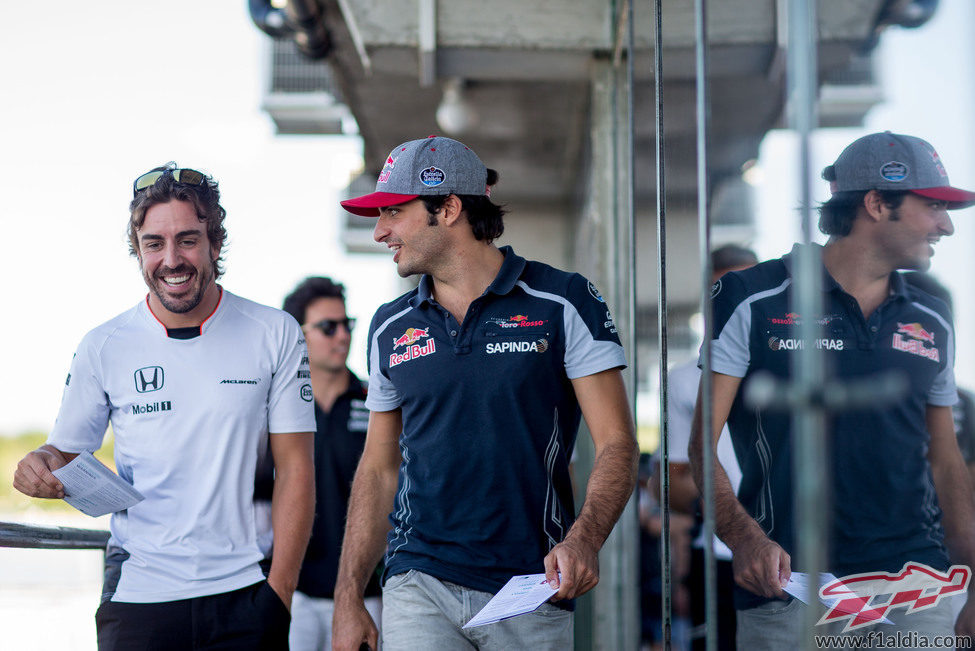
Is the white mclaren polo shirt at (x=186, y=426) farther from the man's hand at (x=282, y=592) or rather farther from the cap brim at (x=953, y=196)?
the cap brim at (x=953, y=196)

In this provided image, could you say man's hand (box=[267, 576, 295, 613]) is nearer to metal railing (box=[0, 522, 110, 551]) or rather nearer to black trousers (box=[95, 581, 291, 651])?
black trousers (box=[95, 581, 291, 651])

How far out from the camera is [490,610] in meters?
2.23

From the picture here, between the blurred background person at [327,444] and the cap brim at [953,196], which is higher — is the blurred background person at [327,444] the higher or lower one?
the lower one

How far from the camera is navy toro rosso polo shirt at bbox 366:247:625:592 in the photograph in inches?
102

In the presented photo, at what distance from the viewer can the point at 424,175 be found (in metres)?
2.82

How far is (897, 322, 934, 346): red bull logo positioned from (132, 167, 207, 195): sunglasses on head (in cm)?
217

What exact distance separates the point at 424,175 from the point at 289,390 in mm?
741

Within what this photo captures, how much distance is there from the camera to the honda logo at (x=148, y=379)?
2.89m

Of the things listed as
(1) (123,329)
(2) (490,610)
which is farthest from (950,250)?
(1) (123,329)

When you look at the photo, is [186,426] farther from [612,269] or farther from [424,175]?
[612,269]

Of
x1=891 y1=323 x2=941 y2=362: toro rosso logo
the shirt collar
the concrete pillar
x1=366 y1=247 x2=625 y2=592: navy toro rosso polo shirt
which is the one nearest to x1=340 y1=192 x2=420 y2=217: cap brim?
the shirt collar

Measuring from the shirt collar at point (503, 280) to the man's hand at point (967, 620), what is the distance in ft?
4.94

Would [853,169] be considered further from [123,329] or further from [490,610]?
[123,329]

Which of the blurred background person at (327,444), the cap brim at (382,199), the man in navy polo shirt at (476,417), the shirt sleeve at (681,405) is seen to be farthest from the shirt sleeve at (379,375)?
the blurred background person at (327,444)
